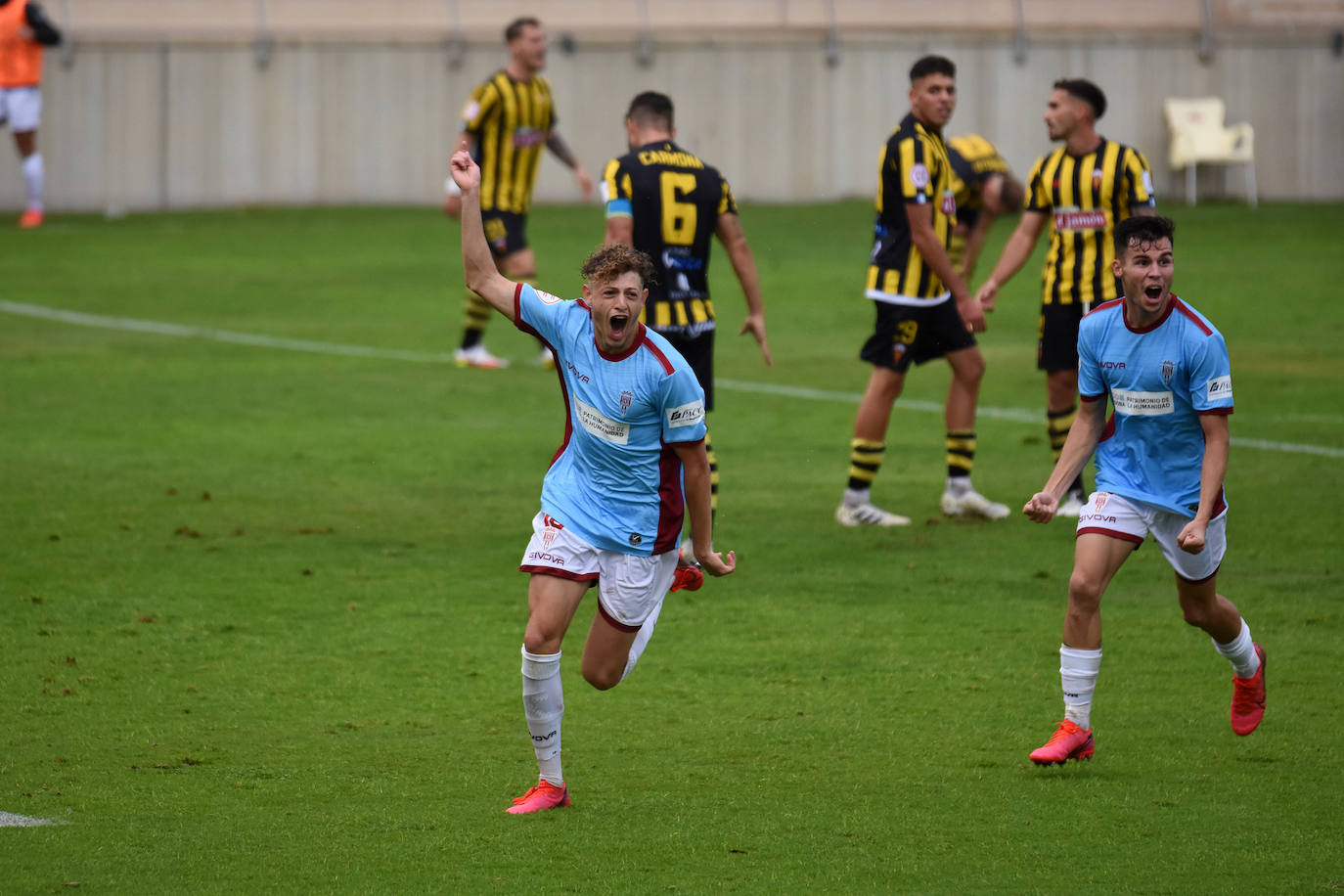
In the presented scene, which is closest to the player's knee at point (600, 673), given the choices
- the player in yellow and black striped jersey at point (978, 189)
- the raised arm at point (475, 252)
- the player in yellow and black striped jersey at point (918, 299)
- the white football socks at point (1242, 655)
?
the raised arm at point (475, 252)

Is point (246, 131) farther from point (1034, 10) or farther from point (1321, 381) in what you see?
point (1321, 381)

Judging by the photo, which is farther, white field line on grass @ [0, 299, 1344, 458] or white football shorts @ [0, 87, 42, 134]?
white football shorts @ [0, 87, 42, 134]

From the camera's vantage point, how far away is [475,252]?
19.6 feet

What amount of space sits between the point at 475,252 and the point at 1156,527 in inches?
95.9

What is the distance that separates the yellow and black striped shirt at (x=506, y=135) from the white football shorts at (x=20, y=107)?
34.3 ft

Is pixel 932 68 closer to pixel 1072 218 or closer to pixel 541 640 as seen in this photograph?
pixel 1072 218

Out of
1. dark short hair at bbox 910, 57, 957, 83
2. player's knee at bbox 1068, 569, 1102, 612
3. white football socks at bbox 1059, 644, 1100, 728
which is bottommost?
white football socks at bbox 1059, 644, 1100, 728

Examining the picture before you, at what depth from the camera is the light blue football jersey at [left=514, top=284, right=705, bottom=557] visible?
563 centimetres

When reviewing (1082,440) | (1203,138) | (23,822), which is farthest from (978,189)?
(1203,138)

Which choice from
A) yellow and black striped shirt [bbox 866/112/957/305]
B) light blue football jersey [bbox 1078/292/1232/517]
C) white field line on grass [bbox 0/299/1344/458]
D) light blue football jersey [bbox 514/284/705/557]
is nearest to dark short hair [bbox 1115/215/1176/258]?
light blue football jersey [bbox 1078/292/1232/517]

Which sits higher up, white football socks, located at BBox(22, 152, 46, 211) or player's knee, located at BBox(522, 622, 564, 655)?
white football socks, located at BBox(22, 152, 46, 211)

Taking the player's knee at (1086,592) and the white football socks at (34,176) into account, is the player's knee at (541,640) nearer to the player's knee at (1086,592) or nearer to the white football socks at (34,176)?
the player's knee at (1086,592)

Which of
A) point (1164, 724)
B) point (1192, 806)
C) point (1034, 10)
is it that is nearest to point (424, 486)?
point (1164, 724)

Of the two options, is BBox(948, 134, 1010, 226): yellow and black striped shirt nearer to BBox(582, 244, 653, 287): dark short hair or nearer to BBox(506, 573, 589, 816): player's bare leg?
BBox(582, 244, 653, 287): dark short hair
